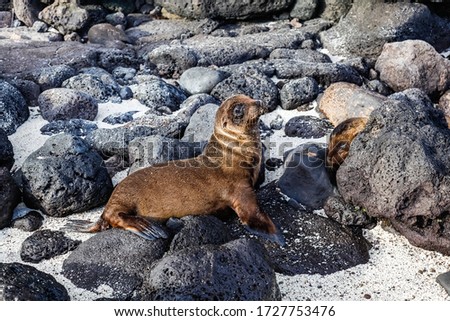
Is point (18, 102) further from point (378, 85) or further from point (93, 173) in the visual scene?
→ point (378, 85)

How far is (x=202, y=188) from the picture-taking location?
533 cm

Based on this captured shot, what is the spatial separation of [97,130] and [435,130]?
3.55 m

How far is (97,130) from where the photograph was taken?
6762 millimetres

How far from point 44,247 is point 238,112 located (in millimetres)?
2061

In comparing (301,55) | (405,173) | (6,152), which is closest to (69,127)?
Result: (6,152)

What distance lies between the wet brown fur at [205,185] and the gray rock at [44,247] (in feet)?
0.81

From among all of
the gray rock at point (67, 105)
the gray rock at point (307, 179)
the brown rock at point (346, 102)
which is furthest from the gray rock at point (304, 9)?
the gray rock at point (307, 179)

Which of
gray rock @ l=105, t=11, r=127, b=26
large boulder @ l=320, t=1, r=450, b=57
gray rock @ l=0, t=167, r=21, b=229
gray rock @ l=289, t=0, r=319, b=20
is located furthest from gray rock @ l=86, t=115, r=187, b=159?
gray rock @ l=289, t=0, r=319, b=20

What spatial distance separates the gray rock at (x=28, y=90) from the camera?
25.0 feet

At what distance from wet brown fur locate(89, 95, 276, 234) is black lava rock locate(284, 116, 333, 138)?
4.68 ft

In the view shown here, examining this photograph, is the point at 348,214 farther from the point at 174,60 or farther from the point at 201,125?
the point at 174,60

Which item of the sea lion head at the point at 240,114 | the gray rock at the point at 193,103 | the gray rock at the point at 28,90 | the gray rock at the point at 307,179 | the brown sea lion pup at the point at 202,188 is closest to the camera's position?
the brown sea lion pup at the point at 202,188

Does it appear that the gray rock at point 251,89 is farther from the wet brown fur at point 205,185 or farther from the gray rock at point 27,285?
the gray rock at point 27,285

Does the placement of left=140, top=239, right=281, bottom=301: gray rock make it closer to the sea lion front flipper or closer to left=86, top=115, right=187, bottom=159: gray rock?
the sea lion front flipper
